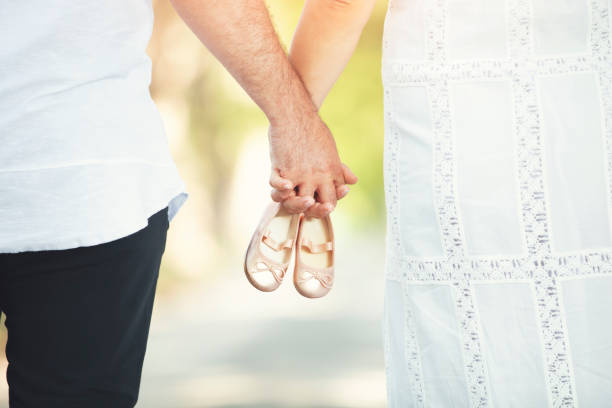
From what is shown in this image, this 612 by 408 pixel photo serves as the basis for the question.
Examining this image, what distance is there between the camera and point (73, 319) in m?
1.47

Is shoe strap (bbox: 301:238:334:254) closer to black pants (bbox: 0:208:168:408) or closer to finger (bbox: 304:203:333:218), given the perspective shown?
finger (bbox: 304:203:333:218)

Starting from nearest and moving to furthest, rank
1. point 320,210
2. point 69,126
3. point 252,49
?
point 69,126
point 252,49
point 320,210

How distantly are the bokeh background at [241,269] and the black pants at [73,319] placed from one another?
2.81 feet

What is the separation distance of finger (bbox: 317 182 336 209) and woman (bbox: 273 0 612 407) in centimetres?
44

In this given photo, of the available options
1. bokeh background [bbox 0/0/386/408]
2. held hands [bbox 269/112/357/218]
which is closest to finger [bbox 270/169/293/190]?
held hands [bbox 269/112/357/218]

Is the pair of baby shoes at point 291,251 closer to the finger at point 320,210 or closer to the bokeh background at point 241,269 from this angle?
the finger at point 320,210

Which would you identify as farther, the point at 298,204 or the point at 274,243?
the point at 274,243

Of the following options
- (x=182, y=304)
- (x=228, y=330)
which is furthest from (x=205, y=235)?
(x=228, y=330)

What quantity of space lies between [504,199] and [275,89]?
2.24 ft

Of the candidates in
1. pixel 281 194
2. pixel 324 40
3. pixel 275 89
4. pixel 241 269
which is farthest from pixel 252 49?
pixel 241 269

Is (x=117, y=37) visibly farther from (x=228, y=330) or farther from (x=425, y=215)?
(x=228, y=330)

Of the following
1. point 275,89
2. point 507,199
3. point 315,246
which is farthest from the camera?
point 315,246

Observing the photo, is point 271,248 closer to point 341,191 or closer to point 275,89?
point 341,191

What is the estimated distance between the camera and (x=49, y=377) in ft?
4.84
